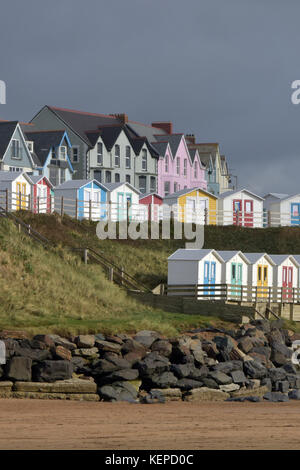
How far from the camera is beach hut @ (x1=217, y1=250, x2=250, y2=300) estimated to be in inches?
1967

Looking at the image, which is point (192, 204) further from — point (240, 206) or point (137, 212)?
point (137, 212)

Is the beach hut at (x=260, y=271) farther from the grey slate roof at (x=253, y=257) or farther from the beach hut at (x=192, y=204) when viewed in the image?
the beach hut at (x=192, y=204)

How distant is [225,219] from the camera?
73.2 metres

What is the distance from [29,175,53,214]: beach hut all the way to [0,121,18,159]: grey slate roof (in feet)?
25.0

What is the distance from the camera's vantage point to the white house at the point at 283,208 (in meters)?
74.6

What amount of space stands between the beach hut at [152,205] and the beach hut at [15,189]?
10662 millimetres

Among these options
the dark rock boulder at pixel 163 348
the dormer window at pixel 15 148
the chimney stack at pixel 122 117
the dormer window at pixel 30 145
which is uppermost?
A: the chimney stack at pixel 122 117

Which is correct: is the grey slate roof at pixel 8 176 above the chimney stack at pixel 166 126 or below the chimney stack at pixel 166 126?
below

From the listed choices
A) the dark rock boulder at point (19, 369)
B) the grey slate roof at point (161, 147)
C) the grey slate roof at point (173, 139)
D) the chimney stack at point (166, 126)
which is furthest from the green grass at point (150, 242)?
the chimney stack at point (166, 126)

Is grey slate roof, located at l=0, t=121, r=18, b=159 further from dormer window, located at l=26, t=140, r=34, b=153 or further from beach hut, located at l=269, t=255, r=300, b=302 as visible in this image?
beach hut, located at l=269, t=255, r=300, b=302

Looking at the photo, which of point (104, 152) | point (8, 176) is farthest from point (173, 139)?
point (8, 176)

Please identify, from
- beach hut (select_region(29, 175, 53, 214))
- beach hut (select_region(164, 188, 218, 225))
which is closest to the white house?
beach hut (select_region(164, 188, 218, 225))

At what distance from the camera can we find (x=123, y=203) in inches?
2746
